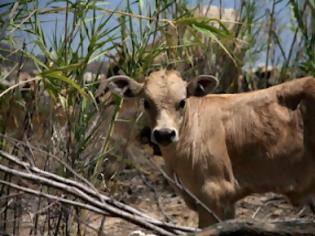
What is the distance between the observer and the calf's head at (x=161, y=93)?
5301 millimetres

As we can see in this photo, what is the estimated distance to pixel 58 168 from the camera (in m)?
4.59

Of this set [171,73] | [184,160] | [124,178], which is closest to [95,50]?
[171,73]

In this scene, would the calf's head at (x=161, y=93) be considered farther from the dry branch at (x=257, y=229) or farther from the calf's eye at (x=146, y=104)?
the dry branch at (x=257, y=229)

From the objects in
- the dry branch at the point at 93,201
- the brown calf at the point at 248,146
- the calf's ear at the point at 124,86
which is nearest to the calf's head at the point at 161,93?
the calf's ear at the point at 124,86

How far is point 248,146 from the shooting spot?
5.85m

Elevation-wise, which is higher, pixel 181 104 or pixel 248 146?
pixel 181 104

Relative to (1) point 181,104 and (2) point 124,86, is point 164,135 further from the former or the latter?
(2) point 124,86

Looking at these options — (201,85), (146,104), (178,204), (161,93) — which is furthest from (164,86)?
(178,204)

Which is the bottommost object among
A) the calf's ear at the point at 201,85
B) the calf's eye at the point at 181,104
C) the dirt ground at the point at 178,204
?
the dirt ground at the point at 178,204

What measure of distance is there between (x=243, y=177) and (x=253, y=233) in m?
3.27

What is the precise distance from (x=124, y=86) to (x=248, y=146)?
3.49 ft

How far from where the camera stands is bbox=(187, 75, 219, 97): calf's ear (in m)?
5.61

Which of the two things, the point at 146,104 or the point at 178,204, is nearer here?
the point at 146,104

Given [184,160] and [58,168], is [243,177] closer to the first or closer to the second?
[184,160]
